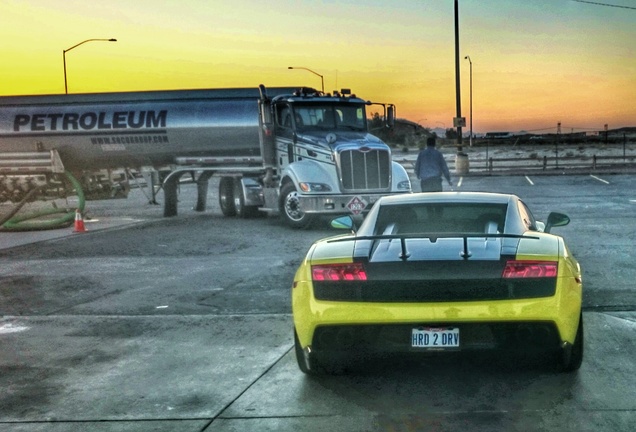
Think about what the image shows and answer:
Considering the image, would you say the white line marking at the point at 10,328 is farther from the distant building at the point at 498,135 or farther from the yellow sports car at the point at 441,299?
the distant building at the point at 498,135

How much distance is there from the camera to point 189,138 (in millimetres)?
25062

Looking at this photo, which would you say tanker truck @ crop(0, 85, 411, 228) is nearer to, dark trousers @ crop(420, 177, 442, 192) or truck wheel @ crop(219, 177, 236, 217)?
truck wheel @ crop(219, 177, 236, 217)

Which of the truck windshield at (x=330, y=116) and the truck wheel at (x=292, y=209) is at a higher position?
the truck windshield at (x=330, y=116)

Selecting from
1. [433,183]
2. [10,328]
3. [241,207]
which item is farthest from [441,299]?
[241,207]

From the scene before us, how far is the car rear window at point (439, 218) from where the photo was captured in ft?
24.6

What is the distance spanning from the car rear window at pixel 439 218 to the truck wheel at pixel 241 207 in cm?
1602

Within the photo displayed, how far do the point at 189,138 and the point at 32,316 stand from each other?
1528 centimetres

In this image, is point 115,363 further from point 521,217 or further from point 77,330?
point 521,217

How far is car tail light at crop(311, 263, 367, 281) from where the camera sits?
630 centimetres

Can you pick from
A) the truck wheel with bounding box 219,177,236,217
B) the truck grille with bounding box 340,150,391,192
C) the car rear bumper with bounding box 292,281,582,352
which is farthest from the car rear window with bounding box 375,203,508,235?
the truck wheel with bounding box 219,177,236,217

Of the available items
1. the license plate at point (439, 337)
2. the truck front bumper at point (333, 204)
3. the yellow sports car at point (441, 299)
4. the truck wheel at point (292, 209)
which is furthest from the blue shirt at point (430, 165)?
the license plate at point (439, 337)

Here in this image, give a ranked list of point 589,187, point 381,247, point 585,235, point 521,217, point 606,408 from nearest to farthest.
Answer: point 606,408 < point 381,247 < point 521,217 < point 585,235 < point 589,187

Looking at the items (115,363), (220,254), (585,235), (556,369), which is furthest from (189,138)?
(556,369)

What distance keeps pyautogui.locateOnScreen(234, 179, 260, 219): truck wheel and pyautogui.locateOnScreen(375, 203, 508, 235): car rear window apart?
16.0 metres
